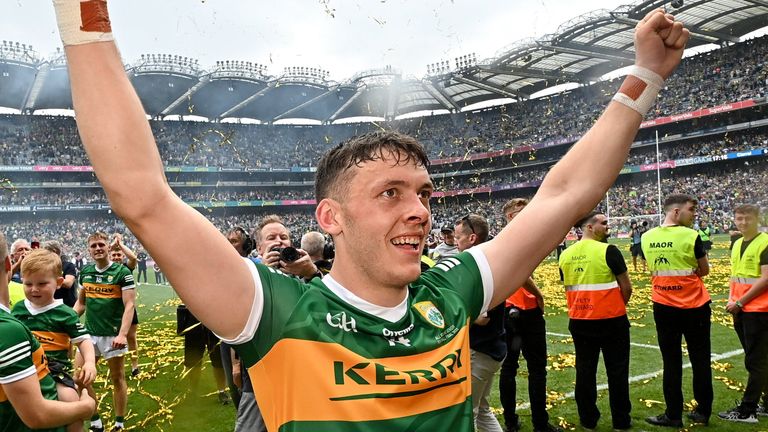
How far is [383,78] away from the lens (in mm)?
52344

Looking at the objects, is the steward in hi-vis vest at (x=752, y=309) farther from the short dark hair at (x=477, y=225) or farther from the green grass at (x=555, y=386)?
the short dark hair at (x=477, y=225)

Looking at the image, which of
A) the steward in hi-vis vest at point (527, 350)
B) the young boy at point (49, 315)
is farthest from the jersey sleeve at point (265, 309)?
the steward in hi-vis vest at point (527, 350)

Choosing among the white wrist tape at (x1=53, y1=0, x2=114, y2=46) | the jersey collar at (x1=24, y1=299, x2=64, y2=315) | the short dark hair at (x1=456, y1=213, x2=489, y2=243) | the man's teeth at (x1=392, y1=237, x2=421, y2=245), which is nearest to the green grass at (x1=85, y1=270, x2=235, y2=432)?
the jersey collar at (x1=24, y1=299, x2=64, y2=315)

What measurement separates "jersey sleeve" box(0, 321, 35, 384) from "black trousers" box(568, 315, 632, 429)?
5335 millimetres

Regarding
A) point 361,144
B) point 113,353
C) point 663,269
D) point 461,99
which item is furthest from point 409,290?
point 461,99

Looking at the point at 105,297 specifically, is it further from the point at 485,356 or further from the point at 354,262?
the point at 354,262

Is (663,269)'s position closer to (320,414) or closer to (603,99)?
(320,414)

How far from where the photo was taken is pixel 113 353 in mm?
6949

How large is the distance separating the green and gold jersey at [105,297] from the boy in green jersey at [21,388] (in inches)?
181

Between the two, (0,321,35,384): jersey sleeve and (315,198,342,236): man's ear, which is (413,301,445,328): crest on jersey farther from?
(0,321,35,384): jersey sleeve

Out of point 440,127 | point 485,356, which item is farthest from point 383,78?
point 485,356

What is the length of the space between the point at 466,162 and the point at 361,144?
6052 centimetres

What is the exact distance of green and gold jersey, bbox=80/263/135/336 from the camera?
291 inches

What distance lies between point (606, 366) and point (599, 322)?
493 millimetres
